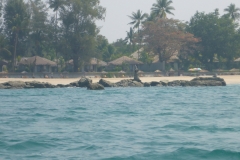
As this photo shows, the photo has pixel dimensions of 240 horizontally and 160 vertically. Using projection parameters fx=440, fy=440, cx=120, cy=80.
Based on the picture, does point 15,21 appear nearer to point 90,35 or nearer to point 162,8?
point 90,35

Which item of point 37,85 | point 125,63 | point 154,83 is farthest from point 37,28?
point 154,83

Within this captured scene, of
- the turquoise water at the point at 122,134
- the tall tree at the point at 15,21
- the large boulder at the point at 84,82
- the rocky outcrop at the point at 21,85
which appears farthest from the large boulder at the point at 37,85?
the turquoise water at the point at 122,134

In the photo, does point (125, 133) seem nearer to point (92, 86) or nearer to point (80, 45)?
point (92, 86)

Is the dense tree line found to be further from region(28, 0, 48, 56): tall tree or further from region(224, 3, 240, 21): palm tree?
region(224, 3, 240, 21): palm tree

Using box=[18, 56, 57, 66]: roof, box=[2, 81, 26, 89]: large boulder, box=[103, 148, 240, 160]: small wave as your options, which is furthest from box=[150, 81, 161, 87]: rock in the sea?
box=[103, 148, 240, 160]: small wave

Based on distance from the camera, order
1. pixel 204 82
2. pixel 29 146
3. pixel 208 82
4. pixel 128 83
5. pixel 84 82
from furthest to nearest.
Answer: pixel 204 82
pixel 208 82
pixel 128 83
pixel 84 82
pixel 29 146

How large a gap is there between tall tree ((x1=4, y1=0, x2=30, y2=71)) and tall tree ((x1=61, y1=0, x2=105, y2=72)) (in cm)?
564

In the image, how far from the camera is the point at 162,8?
74875mm

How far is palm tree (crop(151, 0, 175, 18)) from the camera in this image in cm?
7419

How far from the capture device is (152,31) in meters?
62.8

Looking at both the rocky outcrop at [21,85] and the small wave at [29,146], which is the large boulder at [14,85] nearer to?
the rocky outcrop at [21,85]

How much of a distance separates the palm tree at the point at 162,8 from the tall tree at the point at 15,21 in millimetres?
23698

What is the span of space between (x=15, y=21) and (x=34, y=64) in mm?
6046

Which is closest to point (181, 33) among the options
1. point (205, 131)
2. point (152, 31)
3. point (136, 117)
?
point (152, 31)
